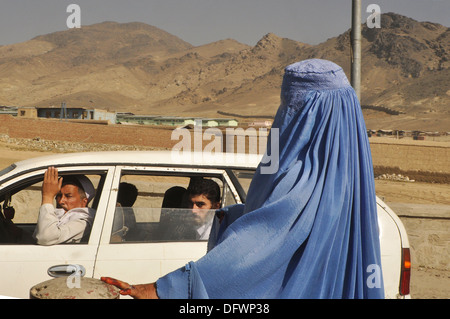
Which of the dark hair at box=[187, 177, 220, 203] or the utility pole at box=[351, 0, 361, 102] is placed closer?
the dark hair at box=[187, 177, 220, 203]

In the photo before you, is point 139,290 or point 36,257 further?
point 36,257

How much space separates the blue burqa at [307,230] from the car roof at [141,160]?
158cm

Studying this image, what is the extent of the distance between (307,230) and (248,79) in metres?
145

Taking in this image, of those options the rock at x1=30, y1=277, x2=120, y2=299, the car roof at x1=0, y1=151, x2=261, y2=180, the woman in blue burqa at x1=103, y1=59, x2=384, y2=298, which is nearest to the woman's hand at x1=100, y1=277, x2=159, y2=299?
the woman in blue burqa at x1=103, y1=59, x2=384, y2=298

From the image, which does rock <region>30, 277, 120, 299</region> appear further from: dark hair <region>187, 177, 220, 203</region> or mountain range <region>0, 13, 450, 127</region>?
mountain range <region>0, 13, 450, 127</region>

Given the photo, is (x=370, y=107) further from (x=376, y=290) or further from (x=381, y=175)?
(x=376, y=290)

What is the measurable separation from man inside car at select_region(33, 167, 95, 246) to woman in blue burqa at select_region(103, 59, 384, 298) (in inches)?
60.9

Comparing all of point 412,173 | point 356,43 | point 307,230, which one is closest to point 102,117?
point 412,173

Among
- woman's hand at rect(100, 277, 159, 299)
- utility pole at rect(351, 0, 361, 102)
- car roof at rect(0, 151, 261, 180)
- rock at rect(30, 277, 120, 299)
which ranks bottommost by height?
rock at rect(30, 277, 120, 299)

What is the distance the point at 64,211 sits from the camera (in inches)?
146

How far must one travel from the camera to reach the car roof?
3549 mm

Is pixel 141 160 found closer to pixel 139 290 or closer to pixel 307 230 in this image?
pixel 139 290

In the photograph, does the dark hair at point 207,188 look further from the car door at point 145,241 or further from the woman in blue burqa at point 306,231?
the woman in blue burqa at point 306,231
